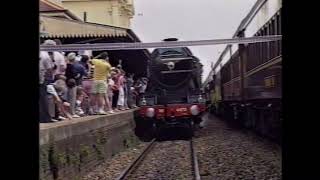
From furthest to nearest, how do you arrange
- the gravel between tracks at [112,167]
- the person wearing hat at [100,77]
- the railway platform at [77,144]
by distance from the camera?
the person wearing hat at [100,77] → the gravel between tracks at [112,167] → the railway platform at [77,144]

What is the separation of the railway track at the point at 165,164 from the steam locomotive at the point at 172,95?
237cm

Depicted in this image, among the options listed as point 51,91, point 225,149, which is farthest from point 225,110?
point 51,91

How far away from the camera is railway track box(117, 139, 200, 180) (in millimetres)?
11438

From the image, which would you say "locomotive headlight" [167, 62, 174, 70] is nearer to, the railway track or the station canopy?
the station canopy

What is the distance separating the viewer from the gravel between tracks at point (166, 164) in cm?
1144

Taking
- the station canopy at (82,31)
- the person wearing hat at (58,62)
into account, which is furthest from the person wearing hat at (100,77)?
the station canopy at (82,31)

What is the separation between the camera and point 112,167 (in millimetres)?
12867

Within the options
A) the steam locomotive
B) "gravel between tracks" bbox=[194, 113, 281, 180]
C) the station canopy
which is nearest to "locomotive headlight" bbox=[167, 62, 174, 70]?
the steam locomotive

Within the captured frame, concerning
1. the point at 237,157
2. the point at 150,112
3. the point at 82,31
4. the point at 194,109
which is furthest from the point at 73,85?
the point at 194,109

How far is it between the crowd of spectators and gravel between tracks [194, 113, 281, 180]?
2.78m

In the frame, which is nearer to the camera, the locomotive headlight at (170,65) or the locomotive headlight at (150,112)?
the locomotive headlight at (150,112)

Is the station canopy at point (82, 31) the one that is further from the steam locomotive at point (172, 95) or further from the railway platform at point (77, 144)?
the railway platform at point (77, 144)
